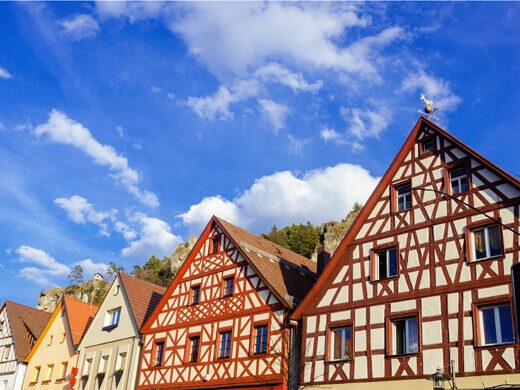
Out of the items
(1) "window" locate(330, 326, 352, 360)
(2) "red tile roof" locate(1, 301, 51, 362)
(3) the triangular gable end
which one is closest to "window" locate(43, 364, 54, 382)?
(2) "red tile roof" locate(1, 301, 51, 362)

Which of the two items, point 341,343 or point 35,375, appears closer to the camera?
point 341,343

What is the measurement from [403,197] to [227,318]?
982cm

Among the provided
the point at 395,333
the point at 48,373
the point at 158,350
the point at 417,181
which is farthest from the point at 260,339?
the point at 48,373

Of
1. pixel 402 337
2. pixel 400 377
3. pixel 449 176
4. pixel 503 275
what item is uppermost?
pixel 449 176

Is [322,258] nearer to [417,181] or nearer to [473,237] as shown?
[417,181]

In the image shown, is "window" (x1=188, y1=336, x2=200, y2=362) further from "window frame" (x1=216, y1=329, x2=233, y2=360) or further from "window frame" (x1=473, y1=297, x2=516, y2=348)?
"window frame" (x1=473, y1=297, x2=516, y2=348)

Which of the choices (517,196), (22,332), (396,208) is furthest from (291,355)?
(22,332)

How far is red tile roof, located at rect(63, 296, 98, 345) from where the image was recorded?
1582 inches

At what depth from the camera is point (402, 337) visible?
20531mm

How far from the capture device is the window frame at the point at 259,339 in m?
25.2

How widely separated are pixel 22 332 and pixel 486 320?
38589mm

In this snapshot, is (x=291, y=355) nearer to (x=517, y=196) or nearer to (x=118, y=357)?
(x=517, y=196)

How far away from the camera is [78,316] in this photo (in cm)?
4222

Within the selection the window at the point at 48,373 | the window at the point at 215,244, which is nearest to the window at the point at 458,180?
the window at the point at 215,244
